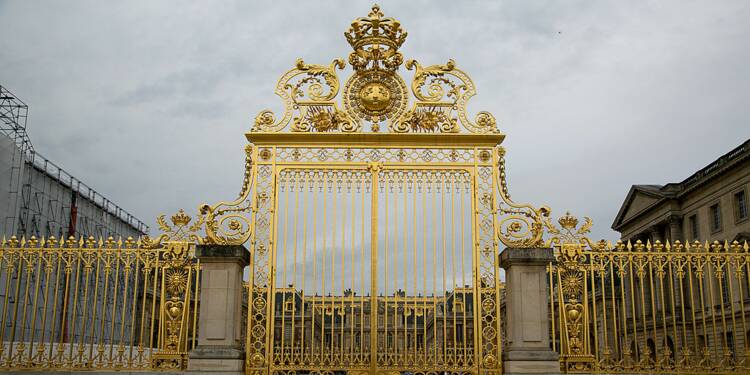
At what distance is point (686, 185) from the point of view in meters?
35.5

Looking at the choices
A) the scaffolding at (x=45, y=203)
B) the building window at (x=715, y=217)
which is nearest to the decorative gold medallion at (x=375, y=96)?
the scaffolding at (x=45, y=203)

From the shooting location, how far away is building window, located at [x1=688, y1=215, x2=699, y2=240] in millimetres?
35406

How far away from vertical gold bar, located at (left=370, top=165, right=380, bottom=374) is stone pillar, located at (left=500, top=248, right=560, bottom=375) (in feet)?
5.91

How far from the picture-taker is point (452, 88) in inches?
414

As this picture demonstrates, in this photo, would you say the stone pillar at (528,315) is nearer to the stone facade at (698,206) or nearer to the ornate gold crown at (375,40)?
the ornate gold crown at (375,40)

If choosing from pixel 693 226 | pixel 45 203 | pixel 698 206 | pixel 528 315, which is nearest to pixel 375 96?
pixel 528 315

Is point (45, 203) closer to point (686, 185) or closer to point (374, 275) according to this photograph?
point (374, 275)

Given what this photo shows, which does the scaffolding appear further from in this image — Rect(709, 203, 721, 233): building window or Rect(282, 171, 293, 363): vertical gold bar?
Rect(709, 203, 721, 233): building window

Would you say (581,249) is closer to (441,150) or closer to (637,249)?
(637,249)

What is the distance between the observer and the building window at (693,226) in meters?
35.4

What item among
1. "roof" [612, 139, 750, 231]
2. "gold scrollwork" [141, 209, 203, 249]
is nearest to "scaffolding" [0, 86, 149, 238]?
"gold scrollwork" [141, 209, 203, 249]

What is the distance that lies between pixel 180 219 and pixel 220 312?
1501mm

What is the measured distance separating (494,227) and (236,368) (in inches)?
160

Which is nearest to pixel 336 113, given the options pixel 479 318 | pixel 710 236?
pixel 479 318
